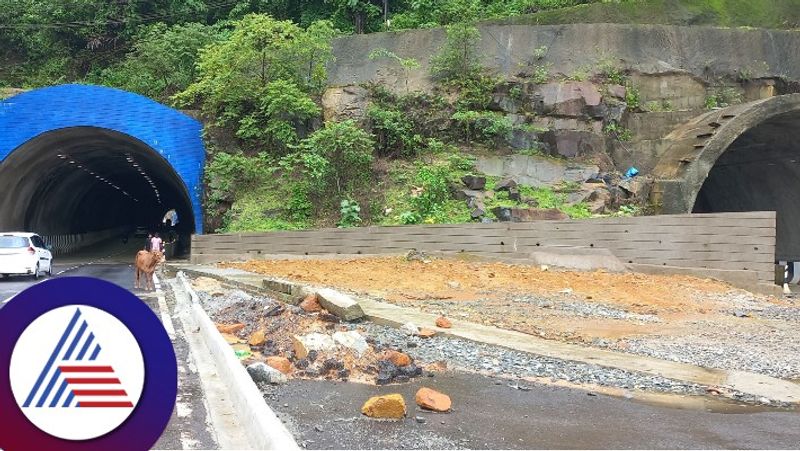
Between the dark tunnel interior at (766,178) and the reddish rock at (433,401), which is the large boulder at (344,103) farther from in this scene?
the reddish rock at (433,401)

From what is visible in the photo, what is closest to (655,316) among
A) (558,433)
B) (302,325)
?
(302,325)

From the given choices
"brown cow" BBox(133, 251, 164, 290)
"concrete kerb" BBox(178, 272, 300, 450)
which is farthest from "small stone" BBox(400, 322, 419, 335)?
"brown cow" BBox(133, 251, 164, 290)

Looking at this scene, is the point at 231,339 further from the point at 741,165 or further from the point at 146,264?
the point at 741,165

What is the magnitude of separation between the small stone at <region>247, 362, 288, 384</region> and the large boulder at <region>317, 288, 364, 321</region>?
115 inches

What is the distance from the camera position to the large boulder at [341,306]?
9406 mm

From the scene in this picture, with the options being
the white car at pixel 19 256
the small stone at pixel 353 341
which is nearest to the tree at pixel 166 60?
the white car at pixel 19 256

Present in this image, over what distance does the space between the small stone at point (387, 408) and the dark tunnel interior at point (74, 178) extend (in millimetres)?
22616

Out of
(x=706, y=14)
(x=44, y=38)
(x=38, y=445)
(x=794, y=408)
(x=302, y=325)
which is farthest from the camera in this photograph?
(x=44, y=38)

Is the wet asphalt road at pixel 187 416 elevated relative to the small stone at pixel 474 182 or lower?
lower

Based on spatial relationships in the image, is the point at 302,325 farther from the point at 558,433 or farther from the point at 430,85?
the point at 430,85

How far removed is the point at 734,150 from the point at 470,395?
23.5 metres

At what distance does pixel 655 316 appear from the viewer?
1162cm

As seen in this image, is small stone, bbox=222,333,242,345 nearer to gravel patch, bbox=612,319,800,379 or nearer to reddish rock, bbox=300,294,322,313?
reddish rock, bbox=300,294,322,313

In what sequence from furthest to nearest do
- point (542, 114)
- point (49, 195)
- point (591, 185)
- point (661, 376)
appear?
point (49, 195), point (542, 114), point (591, 185), point (661, 376)
